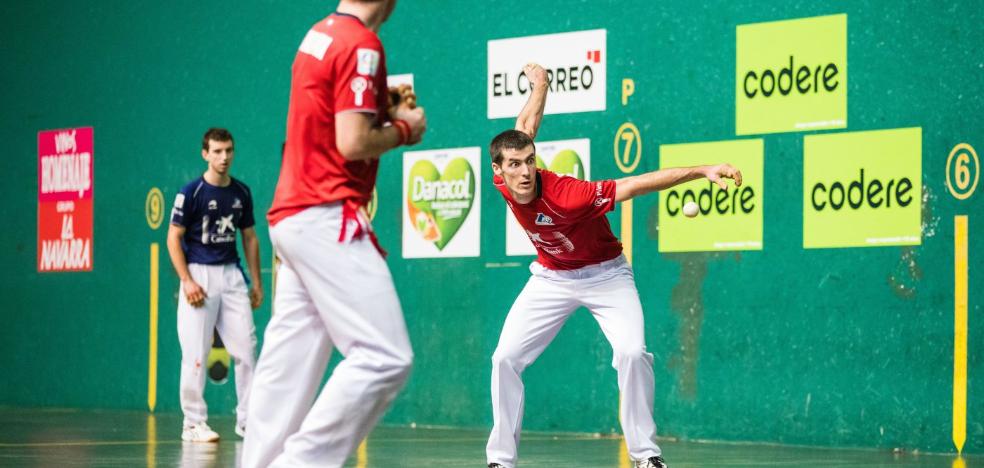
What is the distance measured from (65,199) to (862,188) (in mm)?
7071

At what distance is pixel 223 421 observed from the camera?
10203 mm

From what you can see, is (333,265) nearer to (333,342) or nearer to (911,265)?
(333,342)

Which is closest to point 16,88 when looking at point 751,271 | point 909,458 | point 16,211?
point 16,211

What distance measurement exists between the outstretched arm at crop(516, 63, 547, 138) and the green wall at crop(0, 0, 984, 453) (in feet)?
8.01

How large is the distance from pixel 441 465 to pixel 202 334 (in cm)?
210

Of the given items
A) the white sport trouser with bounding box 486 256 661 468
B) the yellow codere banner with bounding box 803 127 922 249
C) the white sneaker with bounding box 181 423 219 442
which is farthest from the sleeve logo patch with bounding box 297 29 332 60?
the yellow codere banner with bounding box 803 127 922 249

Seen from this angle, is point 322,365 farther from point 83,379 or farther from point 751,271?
point 83,379

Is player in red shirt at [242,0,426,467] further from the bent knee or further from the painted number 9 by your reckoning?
the painted number 9

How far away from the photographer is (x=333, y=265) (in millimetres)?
4035

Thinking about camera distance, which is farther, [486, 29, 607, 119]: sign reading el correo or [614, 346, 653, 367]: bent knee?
[486, 29, 607, 119]: sign reading el correo

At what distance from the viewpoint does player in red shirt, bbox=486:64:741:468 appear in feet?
19.4

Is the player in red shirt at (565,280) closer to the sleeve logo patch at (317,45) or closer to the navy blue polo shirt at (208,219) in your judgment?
the sleeve logo patch at (317,45)

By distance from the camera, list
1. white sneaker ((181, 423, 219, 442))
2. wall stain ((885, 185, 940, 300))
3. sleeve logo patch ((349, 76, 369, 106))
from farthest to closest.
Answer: white sneaker ((181, 423, 219, 442)) < wall stain ((885, 185, 940, 300)) < sleeve logo patch ((349, 76, 369, 106))

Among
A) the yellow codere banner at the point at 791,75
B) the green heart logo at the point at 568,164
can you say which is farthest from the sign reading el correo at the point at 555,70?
the yellow codere banner at the point at 791,75
